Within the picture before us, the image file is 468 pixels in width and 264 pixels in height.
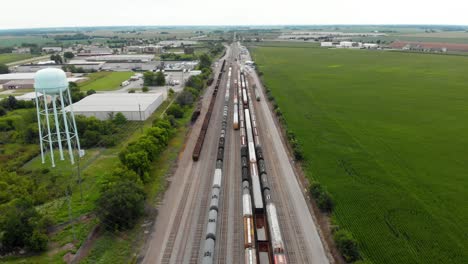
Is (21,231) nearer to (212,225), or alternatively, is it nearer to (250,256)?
(212,225)

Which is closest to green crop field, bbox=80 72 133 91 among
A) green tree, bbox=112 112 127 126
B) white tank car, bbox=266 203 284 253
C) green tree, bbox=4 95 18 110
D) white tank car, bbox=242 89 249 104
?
green tree, bbox=4 95 18 110

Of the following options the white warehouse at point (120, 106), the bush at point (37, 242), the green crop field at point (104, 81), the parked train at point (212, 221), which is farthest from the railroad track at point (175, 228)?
the green crop field at point (104, 81)

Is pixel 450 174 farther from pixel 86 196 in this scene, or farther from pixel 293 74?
pixel 293 74

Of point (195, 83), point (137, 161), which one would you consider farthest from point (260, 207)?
point (195, 83)

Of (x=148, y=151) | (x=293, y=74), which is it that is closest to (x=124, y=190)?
(x=148, y=151)

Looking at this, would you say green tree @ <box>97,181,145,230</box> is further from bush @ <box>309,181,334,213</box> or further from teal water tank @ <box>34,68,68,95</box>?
bush @ <box>309,181,334,213</box>

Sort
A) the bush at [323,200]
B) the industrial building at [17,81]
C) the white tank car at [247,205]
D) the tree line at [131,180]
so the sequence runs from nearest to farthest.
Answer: the white tank car at [247,205] → the tree line at [131,180] → the bush at [323,200] → the industrial building at [17,81]

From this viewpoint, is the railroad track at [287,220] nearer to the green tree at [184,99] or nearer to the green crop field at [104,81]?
the green tree at [184,99]
